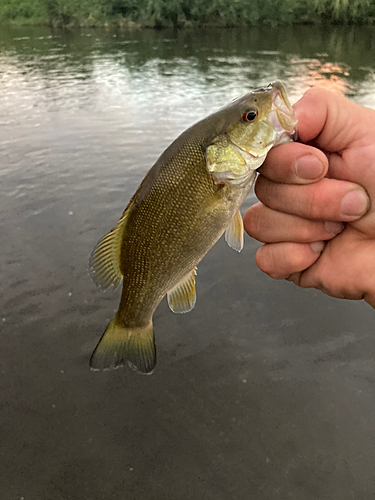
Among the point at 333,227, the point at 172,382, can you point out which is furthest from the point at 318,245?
the point at 172,382

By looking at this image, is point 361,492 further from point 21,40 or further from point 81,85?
point 21,40

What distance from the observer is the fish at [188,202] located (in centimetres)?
183

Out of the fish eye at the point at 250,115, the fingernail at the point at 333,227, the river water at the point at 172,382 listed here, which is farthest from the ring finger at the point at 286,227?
the river water at the point at 172,382

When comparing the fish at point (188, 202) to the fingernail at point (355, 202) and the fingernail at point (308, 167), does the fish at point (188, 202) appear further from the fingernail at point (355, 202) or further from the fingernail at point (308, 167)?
the fingernail at point (355, 202)

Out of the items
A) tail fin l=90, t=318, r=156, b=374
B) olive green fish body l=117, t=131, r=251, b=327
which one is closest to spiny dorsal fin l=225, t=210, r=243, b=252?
olive green fish body l=117, t=131, r=251, b=327

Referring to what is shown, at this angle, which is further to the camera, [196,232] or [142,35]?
[142,35]

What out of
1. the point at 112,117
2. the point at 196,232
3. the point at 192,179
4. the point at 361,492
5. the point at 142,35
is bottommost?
the point at 361,492

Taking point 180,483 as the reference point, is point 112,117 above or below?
above

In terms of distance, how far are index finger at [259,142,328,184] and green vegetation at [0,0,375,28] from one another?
45.3 metres

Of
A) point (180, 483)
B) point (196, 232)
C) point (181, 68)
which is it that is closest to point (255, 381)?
point (180, 483)

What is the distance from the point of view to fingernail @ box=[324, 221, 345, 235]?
2098 millimetres

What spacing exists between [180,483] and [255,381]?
1306 millimetres

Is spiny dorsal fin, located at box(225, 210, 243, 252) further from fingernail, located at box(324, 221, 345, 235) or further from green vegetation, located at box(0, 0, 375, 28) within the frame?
green vegetation, located at box(0, 0, 375, 28)

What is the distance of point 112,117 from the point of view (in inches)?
488
